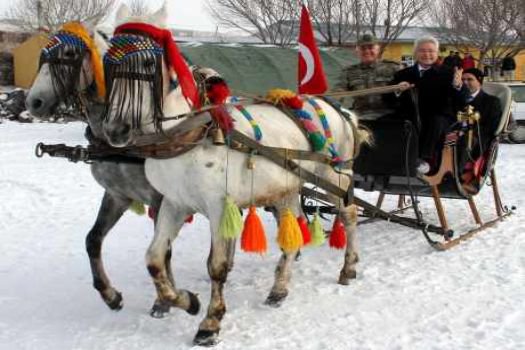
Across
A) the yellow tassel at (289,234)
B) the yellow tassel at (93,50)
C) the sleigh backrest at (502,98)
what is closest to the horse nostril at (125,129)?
the yellow tassel at (93,50)

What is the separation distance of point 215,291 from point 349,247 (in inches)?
68.4

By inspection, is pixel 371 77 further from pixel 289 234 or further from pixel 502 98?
pixel 289 234

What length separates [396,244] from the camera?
664cm

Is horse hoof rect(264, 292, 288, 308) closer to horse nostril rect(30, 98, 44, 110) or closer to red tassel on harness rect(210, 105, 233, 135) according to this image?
red tassel on harness rect(210, 105, 233, 135)

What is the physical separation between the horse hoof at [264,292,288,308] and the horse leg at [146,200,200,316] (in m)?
0.71

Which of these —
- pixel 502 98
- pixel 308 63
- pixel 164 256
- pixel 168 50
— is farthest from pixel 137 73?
pixel 502 98

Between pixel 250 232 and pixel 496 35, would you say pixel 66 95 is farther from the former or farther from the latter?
pixel 496 35

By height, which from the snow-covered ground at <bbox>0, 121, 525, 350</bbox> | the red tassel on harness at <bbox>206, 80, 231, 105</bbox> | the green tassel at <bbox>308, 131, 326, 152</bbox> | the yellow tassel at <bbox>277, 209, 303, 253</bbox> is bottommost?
the snow-covered ground at <bbox>0, 121, 525, 350</bbox>

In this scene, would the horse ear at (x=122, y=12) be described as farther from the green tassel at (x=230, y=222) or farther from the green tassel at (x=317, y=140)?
the green tassel at (x=317, y=140)

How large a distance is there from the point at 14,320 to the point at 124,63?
7.31ft

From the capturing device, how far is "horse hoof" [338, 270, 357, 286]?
17.7 ft

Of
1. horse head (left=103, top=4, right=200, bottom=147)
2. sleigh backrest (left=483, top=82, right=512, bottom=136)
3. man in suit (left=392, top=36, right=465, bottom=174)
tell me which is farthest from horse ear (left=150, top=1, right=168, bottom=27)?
sleigh backrest (left=483, top=82, right=512, bottom=136)

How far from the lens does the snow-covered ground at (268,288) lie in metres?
4.19

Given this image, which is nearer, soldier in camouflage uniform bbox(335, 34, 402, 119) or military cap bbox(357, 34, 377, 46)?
military cap bbox(357, 34, 377, 46)
